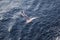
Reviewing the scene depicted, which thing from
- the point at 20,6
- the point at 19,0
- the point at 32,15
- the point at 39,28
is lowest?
the point at 39,28

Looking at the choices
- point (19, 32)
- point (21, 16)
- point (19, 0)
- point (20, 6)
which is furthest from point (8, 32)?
point (19, 0)

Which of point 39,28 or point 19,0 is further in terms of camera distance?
point 19,0

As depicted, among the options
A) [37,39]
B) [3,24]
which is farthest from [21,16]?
[37,39]

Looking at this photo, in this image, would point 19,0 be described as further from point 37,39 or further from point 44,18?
point 37,39

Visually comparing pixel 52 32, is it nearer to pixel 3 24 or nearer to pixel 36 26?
pixel 36 26

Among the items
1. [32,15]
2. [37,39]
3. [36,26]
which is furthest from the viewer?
[32,15]

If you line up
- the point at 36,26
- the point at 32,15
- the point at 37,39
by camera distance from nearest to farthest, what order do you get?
the point at 37,39, the point at 36,26, the point at 32,15

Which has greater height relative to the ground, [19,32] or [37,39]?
[19,32]
